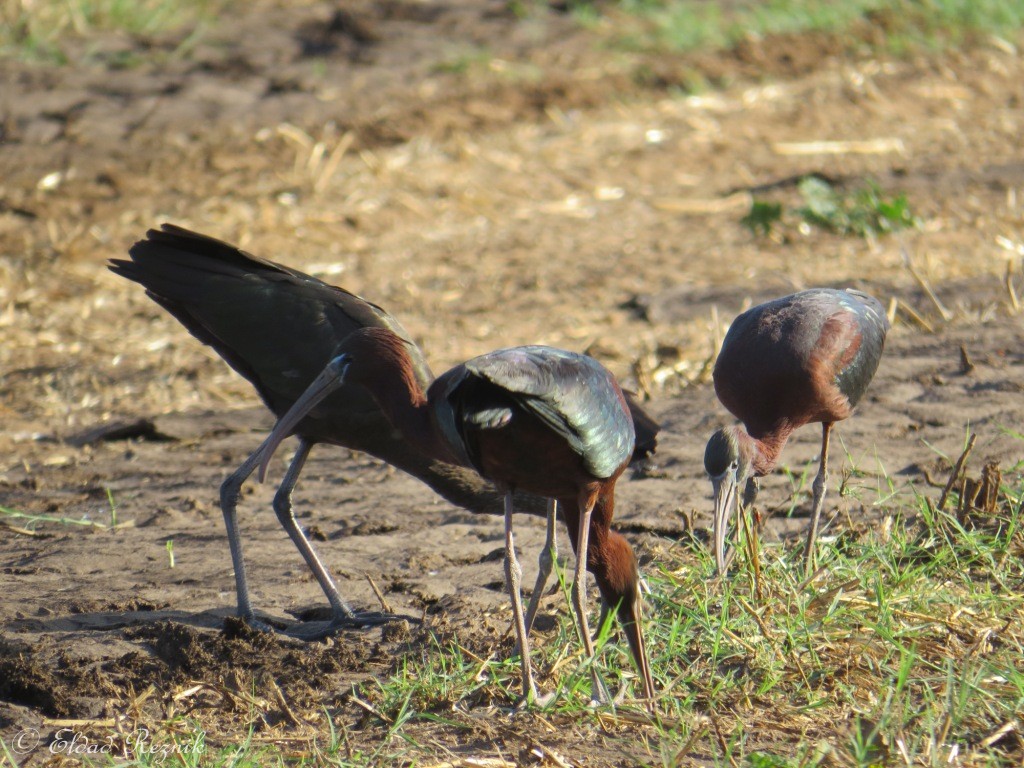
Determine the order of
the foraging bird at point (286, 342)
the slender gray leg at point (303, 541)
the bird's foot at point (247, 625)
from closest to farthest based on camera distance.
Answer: the bird's foot at point (247, 625) → the slender gray leg at point (303, 541) → the foraging bird at point (286, 342)

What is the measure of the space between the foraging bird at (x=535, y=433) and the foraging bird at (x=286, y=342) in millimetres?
499

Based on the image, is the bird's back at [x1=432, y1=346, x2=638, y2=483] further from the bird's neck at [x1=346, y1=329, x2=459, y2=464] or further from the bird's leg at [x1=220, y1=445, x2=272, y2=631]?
the bird's leg at [x1=220, y1=445, x2=272, y2=631]

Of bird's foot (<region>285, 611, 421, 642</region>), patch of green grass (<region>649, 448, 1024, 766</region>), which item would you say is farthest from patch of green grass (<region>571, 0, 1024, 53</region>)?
bird's foot (<region>285, 611, 421, 642</region>)

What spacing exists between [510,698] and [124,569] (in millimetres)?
1607

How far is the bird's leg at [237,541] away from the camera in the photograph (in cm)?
407

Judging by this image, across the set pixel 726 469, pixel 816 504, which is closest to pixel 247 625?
pixel 726 469

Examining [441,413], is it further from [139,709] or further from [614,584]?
[139,709]

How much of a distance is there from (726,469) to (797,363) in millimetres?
582

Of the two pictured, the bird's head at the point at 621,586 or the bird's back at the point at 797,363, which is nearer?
the bird's head at the point at 621,586

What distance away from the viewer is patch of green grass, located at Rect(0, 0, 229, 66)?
9469mm

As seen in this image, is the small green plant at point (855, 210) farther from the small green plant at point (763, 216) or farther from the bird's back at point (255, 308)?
the bird's back at point (255, 308)

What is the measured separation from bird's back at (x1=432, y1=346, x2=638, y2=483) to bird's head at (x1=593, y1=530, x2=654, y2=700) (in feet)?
0.76

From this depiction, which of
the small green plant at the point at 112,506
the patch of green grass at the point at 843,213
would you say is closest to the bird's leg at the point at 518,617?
the small green plant at the point at 112,506

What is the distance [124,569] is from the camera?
4441mm
